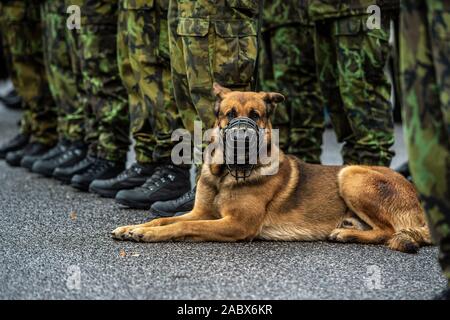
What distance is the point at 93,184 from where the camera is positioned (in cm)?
657

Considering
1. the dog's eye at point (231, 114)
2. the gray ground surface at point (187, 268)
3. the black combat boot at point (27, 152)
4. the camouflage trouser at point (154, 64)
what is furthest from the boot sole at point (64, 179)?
the dog's eye at point (231, 114)

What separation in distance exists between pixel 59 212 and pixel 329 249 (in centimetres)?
198

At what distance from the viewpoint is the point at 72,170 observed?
7148 mm

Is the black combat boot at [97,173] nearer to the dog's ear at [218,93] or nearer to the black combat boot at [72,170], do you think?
the black combat boot at [72,170]

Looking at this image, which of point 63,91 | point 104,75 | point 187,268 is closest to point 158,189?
point 104,75

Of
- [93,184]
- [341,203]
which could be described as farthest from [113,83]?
[341,203]

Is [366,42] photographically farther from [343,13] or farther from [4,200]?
[4,200]

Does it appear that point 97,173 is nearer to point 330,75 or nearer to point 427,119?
point 330,75

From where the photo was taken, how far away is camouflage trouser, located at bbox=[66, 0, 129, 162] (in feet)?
22.3

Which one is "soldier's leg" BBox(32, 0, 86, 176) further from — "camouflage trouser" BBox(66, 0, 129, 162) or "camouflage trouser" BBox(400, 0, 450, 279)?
"camouflage trouser" BBox(400, 0, 450, 279)

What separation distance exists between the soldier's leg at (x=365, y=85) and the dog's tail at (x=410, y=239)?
108 centimetres


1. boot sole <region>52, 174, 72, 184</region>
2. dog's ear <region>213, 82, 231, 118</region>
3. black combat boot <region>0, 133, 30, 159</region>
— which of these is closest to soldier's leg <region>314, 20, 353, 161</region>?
dog's ear <region>213, 82, 231, 118</region>

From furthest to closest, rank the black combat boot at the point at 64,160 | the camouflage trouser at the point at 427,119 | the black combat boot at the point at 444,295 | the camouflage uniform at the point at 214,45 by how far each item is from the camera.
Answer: the black combat boot at the point at 64,160 → the camouflage uniform at the point at 214,45 → the black combat boot at the point at 444,295 → the camouflage trouser at the point at 427,119

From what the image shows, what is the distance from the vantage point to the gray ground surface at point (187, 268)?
4027mm
